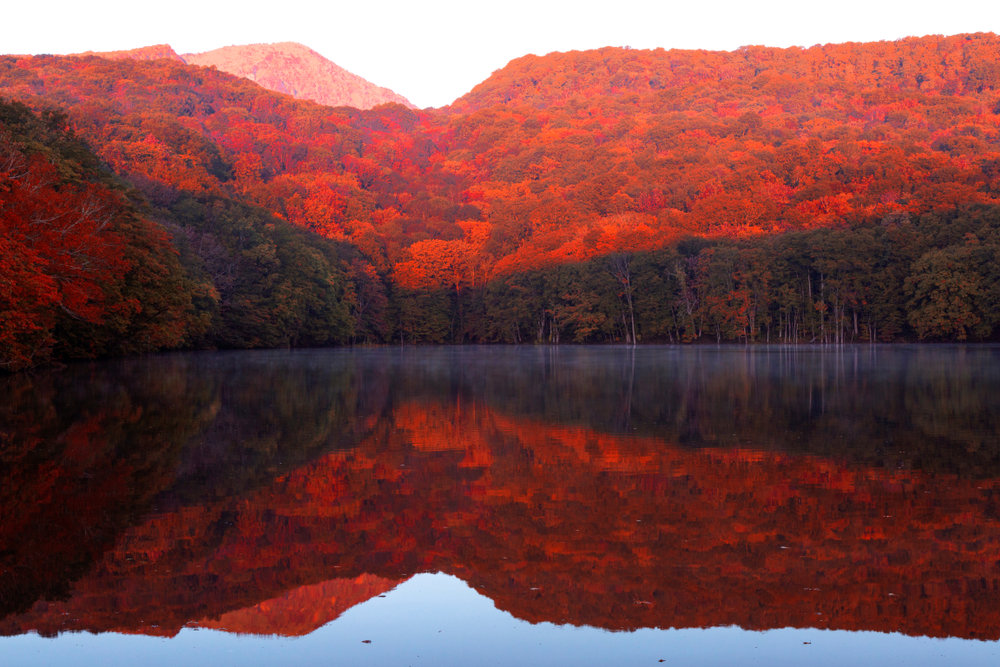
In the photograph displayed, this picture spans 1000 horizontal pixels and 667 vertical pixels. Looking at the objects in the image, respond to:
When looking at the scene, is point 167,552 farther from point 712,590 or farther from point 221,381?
point 221,381

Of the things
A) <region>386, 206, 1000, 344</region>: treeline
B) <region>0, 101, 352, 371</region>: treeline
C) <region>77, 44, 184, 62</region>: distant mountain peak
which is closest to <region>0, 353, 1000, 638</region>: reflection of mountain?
<region>0, 101, 352, 371</region>: treeline

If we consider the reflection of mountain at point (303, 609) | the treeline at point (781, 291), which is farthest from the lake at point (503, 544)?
the treeline at point (781, 291)

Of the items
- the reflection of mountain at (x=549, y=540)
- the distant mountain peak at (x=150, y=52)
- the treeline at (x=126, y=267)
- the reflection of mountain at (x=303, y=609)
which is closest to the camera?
the reflection of mountain at (x=303, y=609)

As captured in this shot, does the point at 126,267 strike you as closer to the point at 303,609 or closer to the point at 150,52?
the point at 303,609

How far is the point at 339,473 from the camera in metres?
9.82

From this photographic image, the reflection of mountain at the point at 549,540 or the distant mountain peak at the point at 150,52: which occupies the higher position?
the distant mountain peak at the point at 150,52

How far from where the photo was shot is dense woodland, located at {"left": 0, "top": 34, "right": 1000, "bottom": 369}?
38.8 m

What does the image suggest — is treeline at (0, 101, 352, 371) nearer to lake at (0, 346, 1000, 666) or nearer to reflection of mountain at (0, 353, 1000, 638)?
lake at (0, 346, 1000, 666)

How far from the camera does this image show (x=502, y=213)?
368ft

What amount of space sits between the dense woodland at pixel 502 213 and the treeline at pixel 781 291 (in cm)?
26

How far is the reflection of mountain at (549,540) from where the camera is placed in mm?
5309

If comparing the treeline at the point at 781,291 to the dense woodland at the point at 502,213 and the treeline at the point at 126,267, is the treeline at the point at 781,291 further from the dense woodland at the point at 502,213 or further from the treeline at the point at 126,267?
the treeline at the point at 126,267

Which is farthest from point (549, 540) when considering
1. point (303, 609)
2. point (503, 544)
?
point (303, 609)

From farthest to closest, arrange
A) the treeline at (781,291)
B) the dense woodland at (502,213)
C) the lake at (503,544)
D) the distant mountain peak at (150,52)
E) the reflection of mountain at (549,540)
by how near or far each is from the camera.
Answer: the distant mountain peak at (150,52) < the treeline at (781,291) < the dense woodland at (502,213) < the reflection of mountain at (549,540) < the lake at (503,544)
